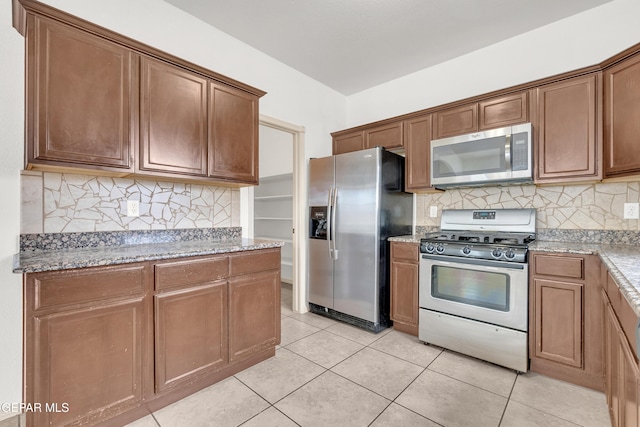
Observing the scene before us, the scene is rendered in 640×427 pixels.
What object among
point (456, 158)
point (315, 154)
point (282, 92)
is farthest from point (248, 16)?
point (456, 158)

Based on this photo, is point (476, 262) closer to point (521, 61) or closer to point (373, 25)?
point (521, 61)

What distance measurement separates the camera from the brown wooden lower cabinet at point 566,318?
75.8 inches

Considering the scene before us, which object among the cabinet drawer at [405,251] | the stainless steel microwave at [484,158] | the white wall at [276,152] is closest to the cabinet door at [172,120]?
the cabinet drawer at [405,251]

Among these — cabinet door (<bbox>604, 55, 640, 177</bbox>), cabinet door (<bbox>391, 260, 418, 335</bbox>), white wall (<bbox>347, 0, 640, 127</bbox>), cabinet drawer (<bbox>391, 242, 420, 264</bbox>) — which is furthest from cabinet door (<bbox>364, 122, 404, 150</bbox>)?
cabinet door (<bbox>604, 55, 640, 177</bbox>)

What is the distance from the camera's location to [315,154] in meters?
3.65

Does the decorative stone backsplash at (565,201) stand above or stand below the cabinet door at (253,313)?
above

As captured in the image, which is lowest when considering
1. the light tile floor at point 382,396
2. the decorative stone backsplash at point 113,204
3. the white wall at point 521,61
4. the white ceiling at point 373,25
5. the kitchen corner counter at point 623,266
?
the light tile floor at point 382,396

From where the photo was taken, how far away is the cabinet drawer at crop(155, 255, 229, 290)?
172 cm

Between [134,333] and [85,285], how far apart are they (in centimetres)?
38

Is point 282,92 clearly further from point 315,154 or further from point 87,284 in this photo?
point 87,284

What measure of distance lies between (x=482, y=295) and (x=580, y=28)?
242 centimetres

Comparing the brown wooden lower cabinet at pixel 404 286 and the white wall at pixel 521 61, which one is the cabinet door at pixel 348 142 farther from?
the brown wooden lower cabinet at pixel 404 286

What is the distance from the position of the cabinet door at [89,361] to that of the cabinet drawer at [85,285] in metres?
0.05

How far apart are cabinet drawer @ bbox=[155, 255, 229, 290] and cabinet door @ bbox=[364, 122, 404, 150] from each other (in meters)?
2.17
